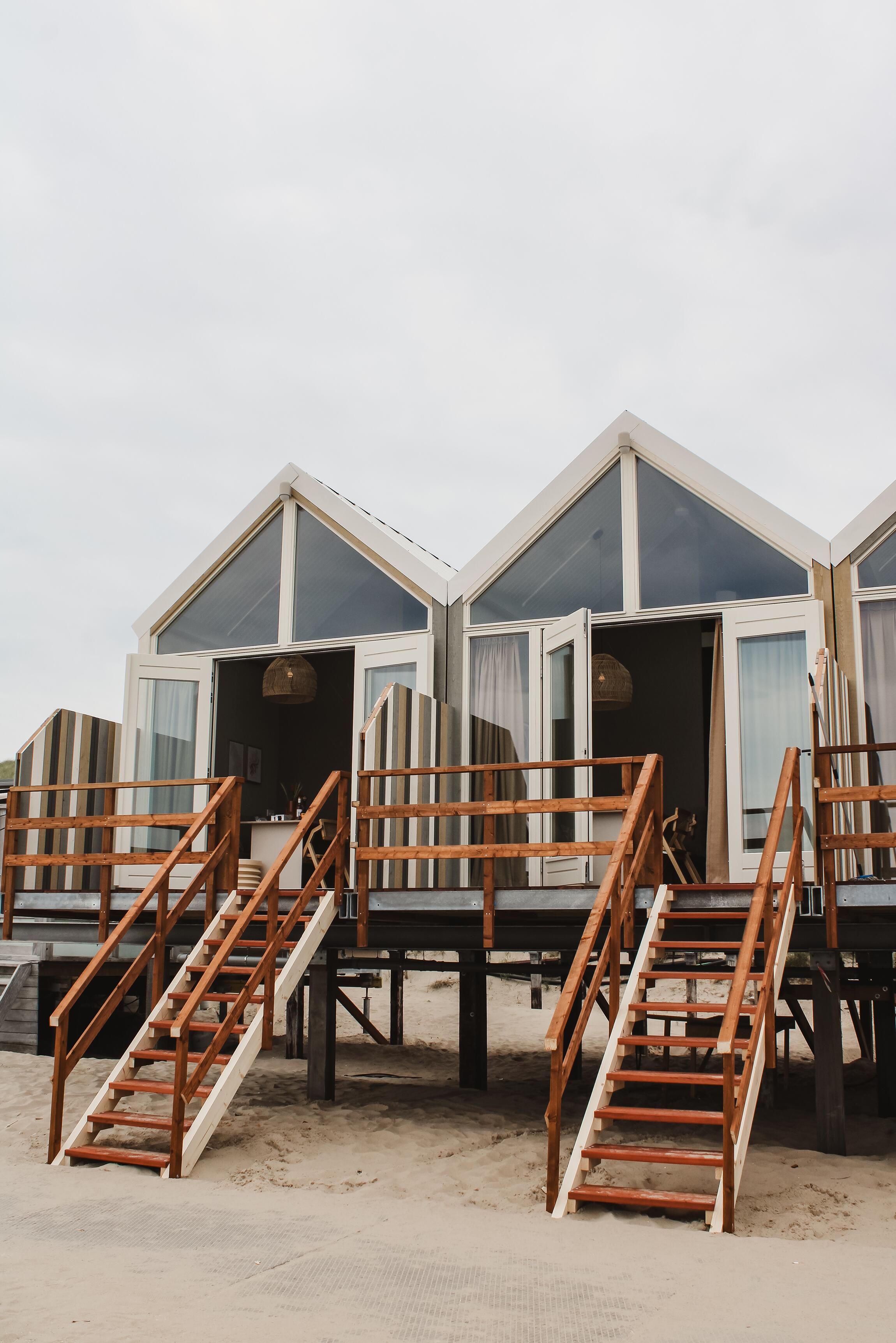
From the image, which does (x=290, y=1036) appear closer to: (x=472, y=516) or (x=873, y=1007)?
(x=873, y=1007)

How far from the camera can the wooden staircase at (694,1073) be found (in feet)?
18.5

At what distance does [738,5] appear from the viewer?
12.2 meters

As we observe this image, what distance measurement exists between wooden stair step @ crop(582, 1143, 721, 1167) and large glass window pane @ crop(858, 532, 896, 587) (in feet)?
16.2

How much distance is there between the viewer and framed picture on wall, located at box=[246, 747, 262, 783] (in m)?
12.8

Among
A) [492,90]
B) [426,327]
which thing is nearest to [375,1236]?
[492,90]

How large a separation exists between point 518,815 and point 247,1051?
302cm

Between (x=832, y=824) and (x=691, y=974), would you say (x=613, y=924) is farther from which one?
(x=691, y=974)

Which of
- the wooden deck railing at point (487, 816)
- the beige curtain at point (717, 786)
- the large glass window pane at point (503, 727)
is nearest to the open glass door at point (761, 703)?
the beige curtain at point (717, 786)

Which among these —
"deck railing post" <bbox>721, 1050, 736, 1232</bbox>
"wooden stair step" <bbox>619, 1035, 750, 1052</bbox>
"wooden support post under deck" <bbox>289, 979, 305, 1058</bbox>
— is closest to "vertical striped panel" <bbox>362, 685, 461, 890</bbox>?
"wooden stair step" <bbox>619, 1035, 750, 1052</bbox>

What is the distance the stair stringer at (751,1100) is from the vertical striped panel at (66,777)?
19.7ft

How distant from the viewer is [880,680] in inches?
358

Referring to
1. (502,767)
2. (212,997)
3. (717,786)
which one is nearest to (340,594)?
(502,767)

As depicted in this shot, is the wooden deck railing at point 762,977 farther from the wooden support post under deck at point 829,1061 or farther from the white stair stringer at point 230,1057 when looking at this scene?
the white stair stringer at point 230,1057

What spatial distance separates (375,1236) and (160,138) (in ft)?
46.3
